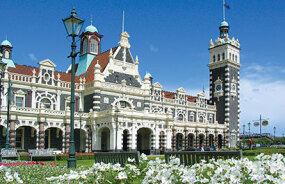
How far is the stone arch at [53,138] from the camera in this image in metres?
43.5

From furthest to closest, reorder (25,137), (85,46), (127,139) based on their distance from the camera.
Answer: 1. (85,46)
2. (127,139)
3. (25,137)

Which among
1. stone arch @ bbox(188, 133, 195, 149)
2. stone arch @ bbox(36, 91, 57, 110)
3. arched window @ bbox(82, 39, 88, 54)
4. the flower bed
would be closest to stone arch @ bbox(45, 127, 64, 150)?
stone arch @ bbox(36, 91, 57, 110)

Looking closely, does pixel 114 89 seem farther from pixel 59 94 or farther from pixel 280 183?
pixel 280 183

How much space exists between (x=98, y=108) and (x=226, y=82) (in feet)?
95.1

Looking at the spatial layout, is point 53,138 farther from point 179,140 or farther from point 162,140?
point 179,140

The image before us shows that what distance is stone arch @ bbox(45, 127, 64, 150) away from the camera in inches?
1711

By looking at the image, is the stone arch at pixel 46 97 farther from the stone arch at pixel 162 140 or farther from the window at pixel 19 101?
the stone arch at pixel 162 140

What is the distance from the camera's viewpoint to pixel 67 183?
7836 mm

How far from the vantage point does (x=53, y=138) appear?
4406 cm

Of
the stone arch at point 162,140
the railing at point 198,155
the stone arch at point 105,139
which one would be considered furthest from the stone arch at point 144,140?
the railing at point 198,155

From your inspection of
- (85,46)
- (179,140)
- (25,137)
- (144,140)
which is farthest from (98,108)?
(179,140)

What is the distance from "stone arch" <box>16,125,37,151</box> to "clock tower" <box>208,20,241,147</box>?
35457 mm

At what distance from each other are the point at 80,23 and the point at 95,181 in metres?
8.21

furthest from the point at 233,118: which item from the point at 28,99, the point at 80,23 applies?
the point at 80,23
